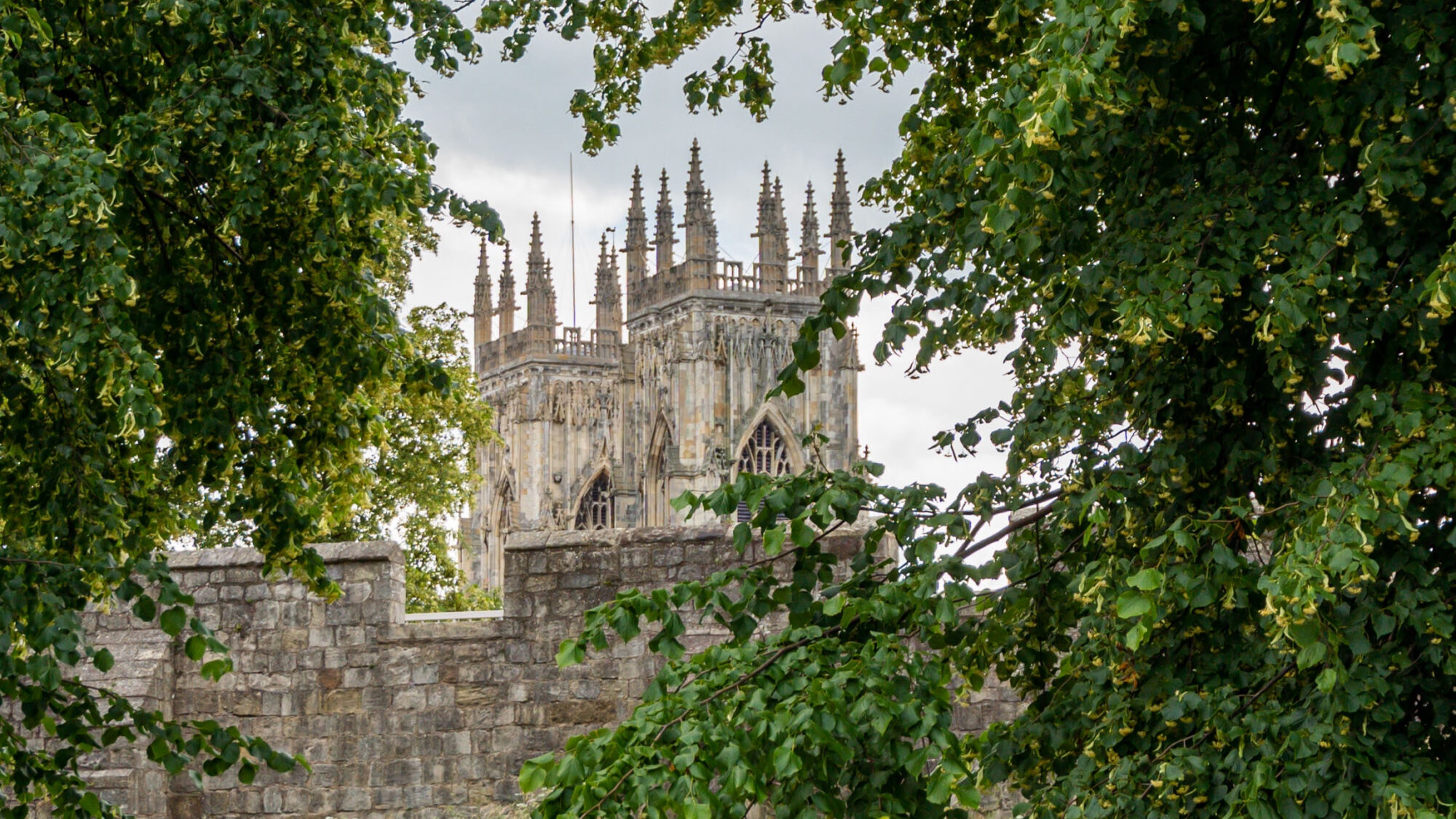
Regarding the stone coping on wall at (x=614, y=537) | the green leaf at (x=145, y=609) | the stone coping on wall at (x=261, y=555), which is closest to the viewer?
the green leaf at (x=145, y=609)

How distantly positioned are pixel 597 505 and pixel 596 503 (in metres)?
0.08

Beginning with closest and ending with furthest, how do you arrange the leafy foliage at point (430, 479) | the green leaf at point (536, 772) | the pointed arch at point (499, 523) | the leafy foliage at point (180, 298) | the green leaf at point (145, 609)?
the green leaf at point (536, 772) < the leafy foliage at point (180, 298) < the green leaf at point (145, 609) < the leafy foliage at point (430, 479) < the pointed arch at point (499, 523)

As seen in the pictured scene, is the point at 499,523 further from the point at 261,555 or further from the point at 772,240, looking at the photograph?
the point at 261,555

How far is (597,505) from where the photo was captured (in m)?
67.6

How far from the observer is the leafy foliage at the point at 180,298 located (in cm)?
503

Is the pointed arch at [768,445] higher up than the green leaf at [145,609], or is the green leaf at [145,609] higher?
the pointed arch at [768,445]

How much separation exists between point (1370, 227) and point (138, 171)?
3.90 metres

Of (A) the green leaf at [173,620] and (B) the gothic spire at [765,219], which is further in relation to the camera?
(B) the gothic spire at [765,219]

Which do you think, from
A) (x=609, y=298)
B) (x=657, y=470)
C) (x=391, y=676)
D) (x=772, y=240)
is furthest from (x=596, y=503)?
(x=391, y=676)

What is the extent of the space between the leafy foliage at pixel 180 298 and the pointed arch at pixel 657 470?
5498 centimetres

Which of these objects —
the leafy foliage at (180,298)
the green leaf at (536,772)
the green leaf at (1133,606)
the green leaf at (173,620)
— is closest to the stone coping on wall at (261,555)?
the leafy foliage at (180,298)

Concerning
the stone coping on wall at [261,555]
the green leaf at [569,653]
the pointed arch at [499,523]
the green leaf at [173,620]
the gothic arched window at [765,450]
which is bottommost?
the green leaf at [569,653]

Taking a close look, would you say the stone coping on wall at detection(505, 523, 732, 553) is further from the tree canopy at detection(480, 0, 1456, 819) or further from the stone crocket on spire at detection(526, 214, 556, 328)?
the stone crocket on spire at detection(526, 214, 556, 328)

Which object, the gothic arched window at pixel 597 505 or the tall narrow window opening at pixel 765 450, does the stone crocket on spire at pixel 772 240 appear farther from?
the gothic arched window at pixel 597 505
